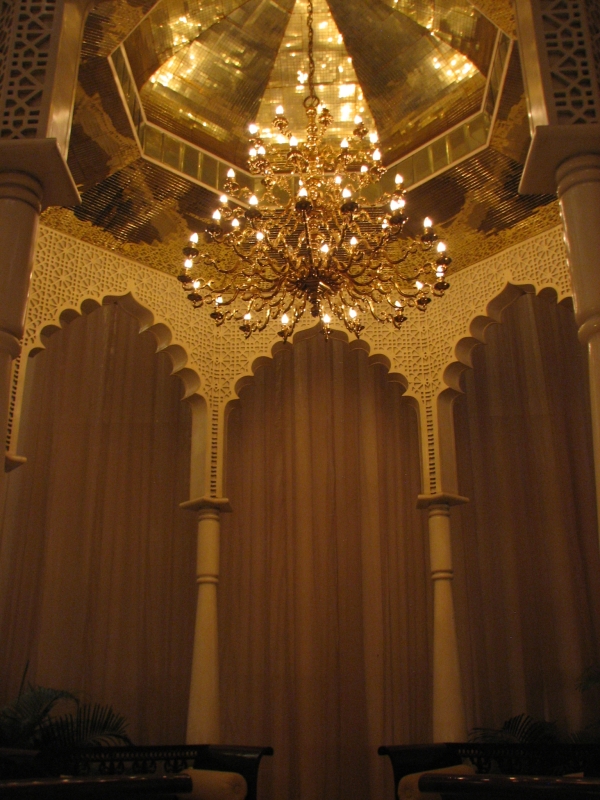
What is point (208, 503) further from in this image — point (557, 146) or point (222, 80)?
point (557, 146)

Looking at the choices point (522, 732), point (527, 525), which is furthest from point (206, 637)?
point (527, 525)

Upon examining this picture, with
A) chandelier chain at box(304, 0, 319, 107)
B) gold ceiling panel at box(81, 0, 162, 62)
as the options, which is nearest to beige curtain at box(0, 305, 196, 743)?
gold ceiling panel at box(81, 0, 162, 62)

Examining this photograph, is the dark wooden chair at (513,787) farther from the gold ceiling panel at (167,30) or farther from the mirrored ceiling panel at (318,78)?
the mirrored ceiling panel at (318,78)

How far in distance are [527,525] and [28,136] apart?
5.62 m

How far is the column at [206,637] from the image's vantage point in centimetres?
644

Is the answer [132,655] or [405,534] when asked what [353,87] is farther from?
[132,655]

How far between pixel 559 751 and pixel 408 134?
5.40 m

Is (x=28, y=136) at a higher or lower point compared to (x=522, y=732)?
higher

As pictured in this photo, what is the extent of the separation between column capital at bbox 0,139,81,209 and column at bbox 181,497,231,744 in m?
3.53

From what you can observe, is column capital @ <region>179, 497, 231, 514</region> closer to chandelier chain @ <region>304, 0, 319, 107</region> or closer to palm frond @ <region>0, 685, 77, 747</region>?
palm frond @ <region>0, 685, 77, 747</region>

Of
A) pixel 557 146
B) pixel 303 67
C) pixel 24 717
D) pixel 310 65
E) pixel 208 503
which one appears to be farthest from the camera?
pixel 303 67

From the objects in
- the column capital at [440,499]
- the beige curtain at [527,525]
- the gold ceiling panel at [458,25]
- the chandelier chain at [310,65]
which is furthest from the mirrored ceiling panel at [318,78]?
A: the column capital at [440,499]

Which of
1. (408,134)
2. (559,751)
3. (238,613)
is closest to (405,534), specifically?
(238,613)

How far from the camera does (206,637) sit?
22.2ft
